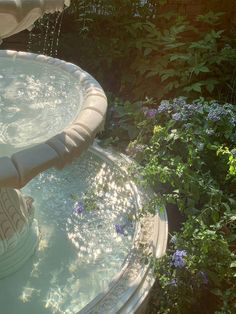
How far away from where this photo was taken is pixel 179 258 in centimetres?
219

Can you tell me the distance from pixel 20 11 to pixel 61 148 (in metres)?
0.52

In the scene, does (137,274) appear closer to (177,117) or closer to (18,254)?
(18,254)

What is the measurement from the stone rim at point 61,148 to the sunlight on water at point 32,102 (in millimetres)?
116

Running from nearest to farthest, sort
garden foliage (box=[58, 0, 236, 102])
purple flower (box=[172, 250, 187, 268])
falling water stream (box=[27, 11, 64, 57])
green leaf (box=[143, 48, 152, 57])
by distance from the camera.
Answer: purple flower (box=[172, 250, 187, 268]) < garden foliage (box=[58, 0, 236, 102]) < green leaf (box=[143, 48, 152, 57]) < falling water stream (box=[27, 11, 64, 57])

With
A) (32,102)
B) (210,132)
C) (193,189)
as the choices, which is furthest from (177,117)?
(32,102)

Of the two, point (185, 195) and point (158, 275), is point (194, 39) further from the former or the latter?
point (158, 275)

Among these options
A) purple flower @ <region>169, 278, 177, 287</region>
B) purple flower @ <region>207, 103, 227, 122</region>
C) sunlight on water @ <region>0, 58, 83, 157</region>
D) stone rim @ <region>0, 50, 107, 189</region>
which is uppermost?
stone rim @ <region>0, 50, 107, 189</region>

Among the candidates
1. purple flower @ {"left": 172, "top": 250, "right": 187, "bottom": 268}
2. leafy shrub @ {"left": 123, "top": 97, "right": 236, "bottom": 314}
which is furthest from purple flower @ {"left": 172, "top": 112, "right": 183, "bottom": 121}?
purple flower @ {"left": 172, "top": 250, "right": 187, "bottom": 268}

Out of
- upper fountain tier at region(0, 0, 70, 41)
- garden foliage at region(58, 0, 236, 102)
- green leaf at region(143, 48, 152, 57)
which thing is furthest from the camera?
green leaf at region(143, 48, 152, 57)

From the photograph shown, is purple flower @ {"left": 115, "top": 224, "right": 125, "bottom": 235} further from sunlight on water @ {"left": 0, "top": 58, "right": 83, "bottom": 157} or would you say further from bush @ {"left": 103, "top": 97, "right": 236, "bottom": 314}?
sunlight on water @ {"left": 0, "top": 58, "right": 83, "bottom": 157}

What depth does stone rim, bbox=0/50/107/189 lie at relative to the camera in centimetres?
162

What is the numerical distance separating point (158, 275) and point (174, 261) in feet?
0.35

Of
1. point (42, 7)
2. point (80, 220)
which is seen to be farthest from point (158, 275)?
point (42, 7)

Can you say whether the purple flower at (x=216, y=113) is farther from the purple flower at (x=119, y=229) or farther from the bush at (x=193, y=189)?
the purple flower at (x=119, y=229)
